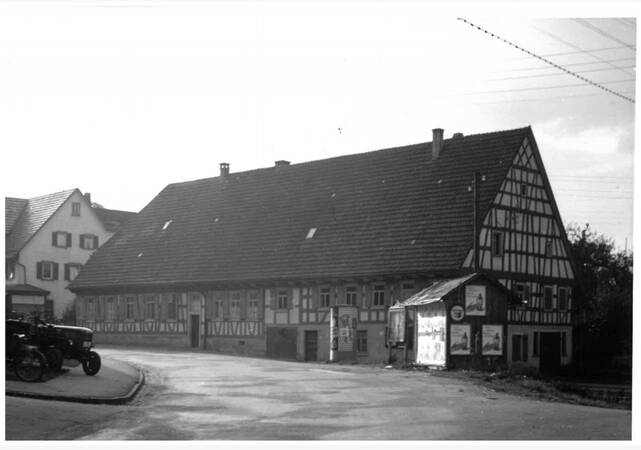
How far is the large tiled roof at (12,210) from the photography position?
1394 cm

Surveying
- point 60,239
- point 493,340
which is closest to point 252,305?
point 493,340

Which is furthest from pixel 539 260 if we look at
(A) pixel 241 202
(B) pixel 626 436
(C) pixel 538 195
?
(B) pixel 626 436

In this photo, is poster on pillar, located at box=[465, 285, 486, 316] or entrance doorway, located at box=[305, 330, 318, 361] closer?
poster on pillar, located at box=[465, 285, 486, 316]

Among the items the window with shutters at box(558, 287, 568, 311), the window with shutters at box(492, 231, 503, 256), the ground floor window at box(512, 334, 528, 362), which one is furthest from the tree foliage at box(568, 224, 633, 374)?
the window with shutters at box(492, 231, 503, 256)

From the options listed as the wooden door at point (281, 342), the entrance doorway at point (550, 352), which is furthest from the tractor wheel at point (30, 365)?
the entrance doorway at point (550, 352)

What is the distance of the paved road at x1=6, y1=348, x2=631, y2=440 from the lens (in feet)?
40.8

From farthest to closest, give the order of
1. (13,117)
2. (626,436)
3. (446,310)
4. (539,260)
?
(539,260) < (446,310) < (13,117) < (626,436)

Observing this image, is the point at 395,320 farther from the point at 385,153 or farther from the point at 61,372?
the point at 61,372

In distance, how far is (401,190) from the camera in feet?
98.0

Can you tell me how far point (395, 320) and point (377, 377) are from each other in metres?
6.19

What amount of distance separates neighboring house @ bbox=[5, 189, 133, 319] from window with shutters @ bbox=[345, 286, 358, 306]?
23.1 feet

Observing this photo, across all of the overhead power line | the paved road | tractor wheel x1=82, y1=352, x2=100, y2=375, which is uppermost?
the overhead power line

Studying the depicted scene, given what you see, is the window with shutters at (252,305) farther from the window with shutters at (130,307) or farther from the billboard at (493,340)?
the billboard at (493,340)

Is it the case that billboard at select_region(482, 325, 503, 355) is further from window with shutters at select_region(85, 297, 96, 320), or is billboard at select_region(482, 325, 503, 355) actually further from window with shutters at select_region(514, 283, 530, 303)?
window with shutters at select_region(85, 297, 96, 320)
